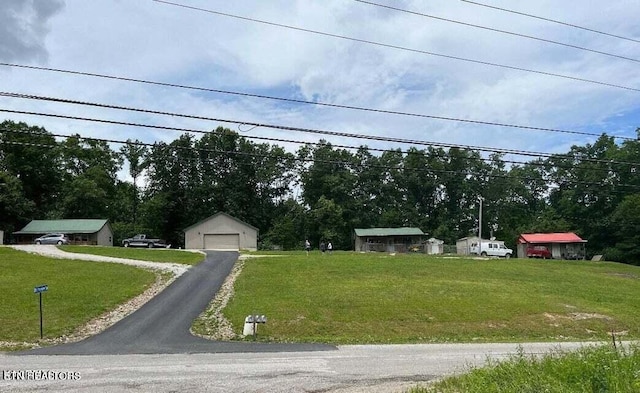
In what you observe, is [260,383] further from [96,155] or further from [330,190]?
[96,155]

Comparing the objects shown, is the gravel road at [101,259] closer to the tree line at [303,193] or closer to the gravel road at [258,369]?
the gravel road at [258,369]

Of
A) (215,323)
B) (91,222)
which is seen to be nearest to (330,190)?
(91,222)

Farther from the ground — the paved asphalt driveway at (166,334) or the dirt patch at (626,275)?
the paved asphalt driveway at (166,334)

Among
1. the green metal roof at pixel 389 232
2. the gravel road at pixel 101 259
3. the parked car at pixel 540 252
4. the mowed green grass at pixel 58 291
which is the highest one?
the green metal roof at pixel 389 232

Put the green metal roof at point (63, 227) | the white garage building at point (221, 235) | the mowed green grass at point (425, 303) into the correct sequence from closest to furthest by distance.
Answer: the mowed green grass at point (425, 303) < the white garage building at point (221, 235) < the green metal roof at point (63, 227)

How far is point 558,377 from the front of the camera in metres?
7.98

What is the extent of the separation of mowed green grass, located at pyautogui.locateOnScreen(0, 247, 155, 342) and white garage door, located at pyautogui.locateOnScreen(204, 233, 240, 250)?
80.9 feet

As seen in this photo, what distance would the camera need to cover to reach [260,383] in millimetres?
10523

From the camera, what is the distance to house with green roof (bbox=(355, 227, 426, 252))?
7325 centimetres

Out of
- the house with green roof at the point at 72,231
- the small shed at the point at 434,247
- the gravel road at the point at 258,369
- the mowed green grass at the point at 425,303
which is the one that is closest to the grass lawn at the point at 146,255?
the mowed green grass at the point at 425,303

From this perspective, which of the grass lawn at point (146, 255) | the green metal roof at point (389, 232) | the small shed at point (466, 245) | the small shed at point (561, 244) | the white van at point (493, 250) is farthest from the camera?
the green metal roof at point (389, 232)

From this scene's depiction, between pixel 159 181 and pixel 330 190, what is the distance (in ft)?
94.0

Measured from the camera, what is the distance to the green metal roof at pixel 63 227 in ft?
208

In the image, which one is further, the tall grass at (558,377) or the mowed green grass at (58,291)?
the mowed green grass at (58,291)
